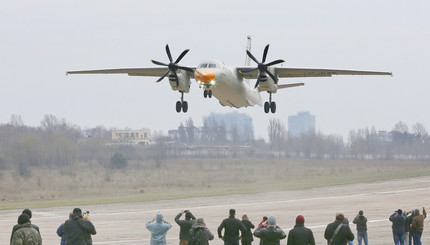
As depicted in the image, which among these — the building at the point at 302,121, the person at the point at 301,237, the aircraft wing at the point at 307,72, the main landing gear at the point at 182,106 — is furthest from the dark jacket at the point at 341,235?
the building at the point at 302,121

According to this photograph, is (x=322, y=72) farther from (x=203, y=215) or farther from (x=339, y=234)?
(x=339, y=234)

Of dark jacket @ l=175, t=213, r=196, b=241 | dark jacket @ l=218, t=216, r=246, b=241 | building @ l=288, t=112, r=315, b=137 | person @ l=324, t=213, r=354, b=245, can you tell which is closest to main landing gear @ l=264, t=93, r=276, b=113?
dark jacket @ l=175, t=213, r=196, b=241

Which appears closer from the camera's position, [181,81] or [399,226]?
[399,226]

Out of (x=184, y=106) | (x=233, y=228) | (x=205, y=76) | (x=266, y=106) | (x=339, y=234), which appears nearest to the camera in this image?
(x=339, y=234)

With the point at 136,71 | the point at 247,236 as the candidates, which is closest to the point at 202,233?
the point at 247,236

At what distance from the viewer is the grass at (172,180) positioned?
179 ft

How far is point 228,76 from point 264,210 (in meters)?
13.4

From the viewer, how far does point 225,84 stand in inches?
1298

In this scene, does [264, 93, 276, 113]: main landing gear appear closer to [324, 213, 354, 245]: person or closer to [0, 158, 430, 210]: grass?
[0, 158, 430, 210]: grass

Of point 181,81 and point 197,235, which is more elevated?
point 181,81

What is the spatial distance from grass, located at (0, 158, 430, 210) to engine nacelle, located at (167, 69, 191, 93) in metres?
17.5

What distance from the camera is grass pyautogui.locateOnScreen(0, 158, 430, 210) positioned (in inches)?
2143

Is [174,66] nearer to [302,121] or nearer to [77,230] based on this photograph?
[77,230]

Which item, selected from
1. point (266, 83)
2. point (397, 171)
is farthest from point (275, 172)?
point (266, 83)
